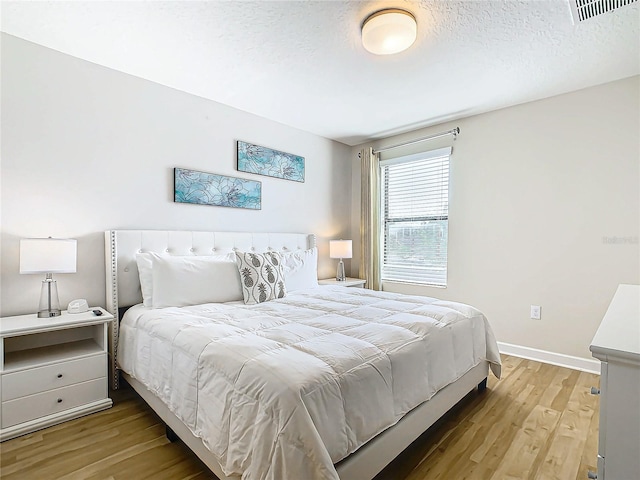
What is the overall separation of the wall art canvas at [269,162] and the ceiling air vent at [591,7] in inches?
106

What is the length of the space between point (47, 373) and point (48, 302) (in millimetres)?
447

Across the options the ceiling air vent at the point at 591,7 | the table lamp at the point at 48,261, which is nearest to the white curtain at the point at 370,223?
the ceiling air vent at the point at 591,7

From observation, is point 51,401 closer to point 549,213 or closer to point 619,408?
point 619,408

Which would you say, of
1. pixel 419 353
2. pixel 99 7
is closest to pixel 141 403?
pixel 419 353

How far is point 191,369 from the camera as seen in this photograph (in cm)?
153

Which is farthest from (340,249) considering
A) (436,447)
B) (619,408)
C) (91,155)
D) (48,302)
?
(619,408)

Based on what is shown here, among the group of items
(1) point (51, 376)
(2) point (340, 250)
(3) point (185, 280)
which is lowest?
(1) point (51, 376)

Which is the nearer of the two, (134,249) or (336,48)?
(336,48)

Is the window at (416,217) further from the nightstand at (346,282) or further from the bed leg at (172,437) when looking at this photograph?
the bed leg at (172,437)

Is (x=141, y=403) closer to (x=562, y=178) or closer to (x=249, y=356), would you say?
(x=249, y=356)

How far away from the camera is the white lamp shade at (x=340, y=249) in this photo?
409cm

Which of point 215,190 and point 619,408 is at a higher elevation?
point 215,190

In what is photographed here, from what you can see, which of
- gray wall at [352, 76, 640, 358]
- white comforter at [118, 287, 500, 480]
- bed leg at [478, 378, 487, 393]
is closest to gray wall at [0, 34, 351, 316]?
white comforter at [118, 287, 500, 480]

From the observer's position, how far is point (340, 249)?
4.09 m
